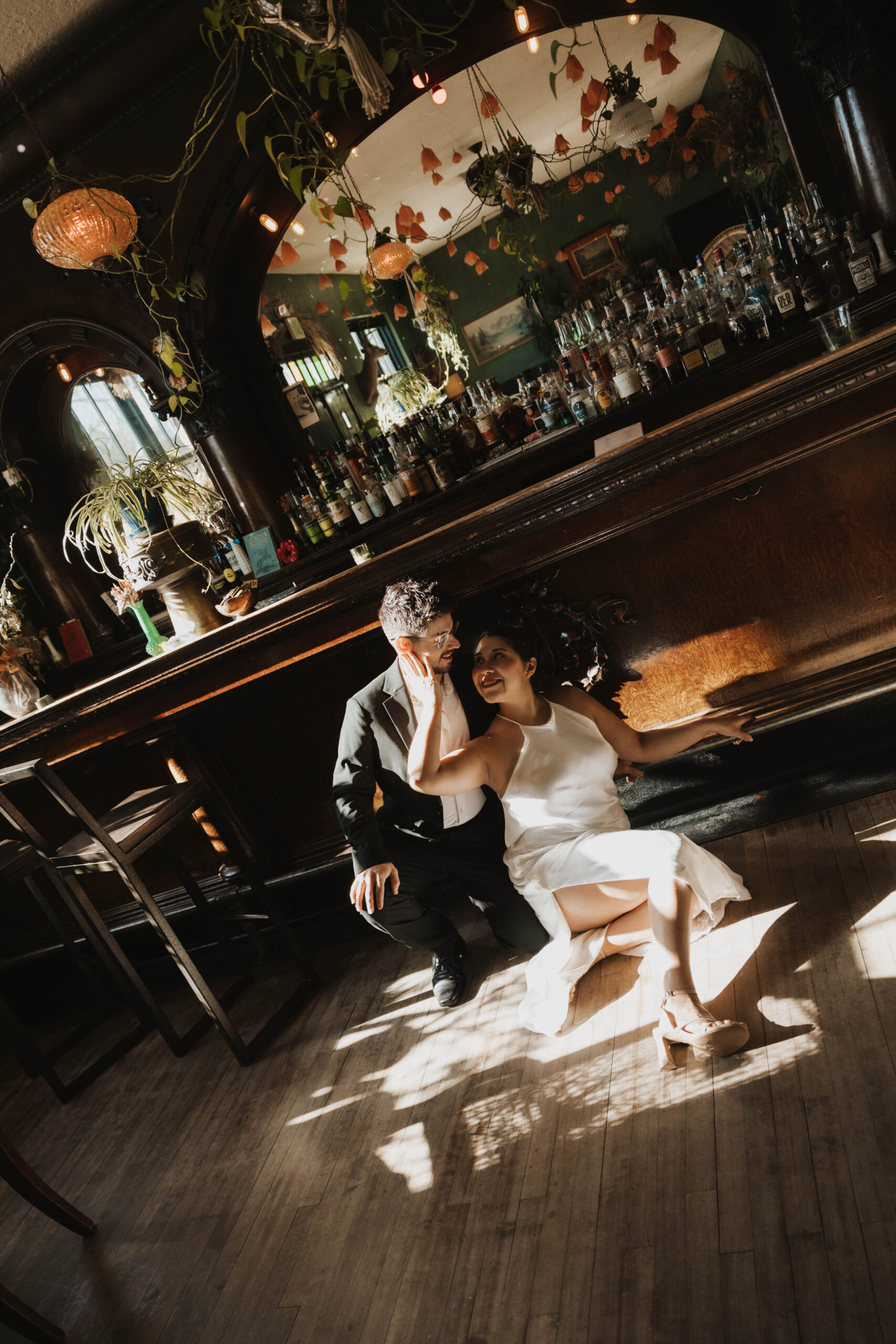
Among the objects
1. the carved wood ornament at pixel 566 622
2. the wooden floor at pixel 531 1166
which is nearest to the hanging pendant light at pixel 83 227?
the carved wood ornament at pixel 566 622

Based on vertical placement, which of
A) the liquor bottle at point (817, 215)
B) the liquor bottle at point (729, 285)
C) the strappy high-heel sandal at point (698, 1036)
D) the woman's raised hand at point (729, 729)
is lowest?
the strappy high-heel sandal at point (698, 1036)

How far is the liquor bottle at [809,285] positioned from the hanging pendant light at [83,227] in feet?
8.48

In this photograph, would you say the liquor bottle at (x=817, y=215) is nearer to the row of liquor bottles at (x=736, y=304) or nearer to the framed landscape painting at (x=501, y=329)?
the row of liquor bottles at (x=736, y=304)

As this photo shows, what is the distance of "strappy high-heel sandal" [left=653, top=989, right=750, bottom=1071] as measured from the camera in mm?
1816

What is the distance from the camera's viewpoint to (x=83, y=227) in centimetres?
332

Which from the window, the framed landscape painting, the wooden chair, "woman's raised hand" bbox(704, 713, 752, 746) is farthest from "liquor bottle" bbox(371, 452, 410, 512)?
the framed landscape painting

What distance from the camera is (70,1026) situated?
3480mm

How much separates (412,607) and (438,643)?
0.12m

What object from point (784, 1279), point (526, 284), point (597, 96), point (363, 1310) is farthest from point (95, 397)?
point (526, 284)

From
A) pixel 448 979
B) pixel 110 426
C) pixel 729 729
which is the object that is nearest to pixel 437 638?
pixel 729 729

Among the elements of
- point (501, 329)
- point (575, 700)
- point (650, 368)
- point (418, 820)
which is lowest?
point (418, 820)

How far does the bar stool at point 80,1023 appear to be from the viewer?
8.75ft

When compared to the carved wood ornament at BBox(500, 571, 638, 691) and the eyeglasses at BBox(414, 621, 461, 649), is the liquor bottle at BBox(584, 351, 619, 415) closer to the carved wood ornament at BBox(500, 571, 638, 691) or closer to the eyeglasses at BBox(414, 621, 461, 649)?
the carved wood ornament at BBox(500, 571, 638, 691)

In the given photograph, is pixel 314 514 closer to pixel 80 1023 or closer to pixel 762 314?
pixel 762 314
